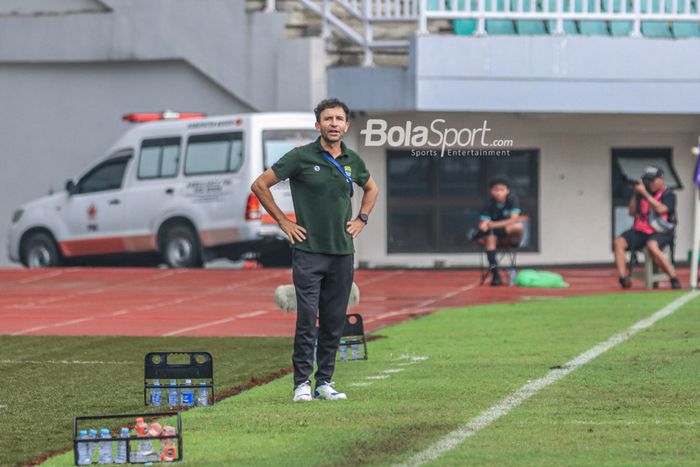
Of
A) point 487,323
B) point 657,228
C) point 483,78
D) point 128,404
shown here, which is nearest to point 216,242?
point 483,78

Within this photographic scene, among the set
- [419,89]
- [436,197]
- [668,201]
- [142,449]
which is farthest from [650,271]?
[142,449]

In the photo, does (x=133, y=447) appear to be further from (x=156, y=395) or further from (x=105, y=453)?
(x=156, y=395)

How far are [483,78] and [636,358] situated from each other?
47.0 feet

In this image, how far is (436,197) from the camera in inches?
1198

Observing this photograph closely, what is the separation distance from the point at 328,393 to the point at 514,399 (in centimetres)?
115

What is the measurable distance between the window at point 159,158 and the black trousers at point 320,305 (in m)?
16.9

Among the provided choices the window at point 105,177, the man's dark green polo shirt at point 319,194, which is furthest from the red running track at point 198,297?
the man's dark green polo shirt at point 319,194

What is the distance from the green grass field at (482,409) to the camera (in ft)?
28.5

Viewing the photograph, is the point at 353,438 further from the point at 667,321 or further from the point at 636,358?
the point at 667,321

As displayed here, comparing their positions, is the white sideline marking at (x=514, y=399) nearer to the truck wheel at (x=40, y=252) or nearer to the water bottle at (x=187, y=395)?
the water bottle at (x=187, y=395)

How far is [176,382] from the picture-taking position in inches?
435

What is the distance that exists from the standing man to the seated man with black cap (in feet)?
37.9

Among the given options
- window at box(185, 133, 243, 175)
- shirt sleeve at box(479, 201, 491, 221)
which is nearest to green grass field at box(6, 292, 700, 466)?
shirt sleeve at box(479, 201, 491, 221)

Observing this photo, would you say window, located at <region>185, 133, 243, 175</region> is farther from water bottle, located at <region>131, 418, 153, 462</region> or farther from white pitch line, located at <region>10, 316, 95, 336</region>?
water bottle, located at <region>131, 418, 153, 462</region>
